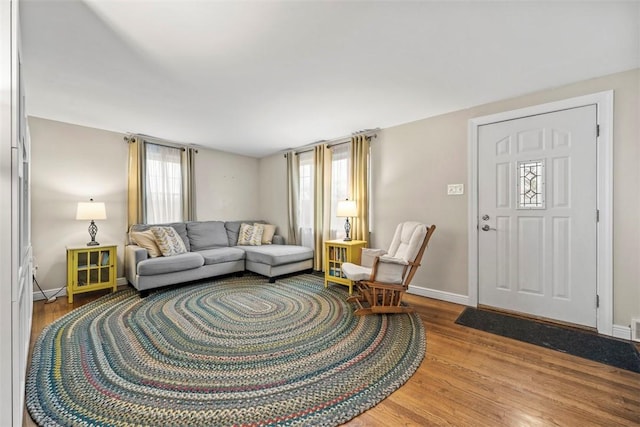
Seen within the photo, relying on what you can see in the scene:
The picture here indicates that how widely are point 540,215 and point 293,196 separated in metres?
3.47

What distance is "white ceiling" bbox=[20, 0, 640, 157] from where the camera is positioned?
1606mm

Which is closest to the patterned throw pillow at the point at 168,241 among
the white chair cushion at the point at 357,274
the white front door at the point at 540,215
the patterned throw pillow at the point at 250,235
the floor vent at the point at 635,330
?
the patterned throw pillow at the point at 250,235

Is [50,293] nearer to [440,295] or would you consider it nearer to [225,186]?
[225,186]

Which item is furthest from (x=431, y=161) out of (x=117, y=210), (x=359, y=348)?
(x=117, y=210)

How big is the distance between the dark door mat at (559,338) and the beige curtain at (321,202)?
7.42 feet

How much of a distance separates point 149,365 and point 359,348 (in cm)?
149

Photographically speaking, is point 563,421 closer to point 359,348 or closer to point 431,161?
point 359,348

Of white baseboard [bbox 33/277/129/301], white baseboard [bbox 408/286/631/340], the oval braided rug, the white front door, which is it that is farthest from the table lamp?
the white front door

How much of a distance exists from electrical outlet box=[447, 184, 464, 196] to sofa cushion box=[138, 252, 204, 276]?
334cm

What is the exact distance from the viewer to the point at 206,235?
446 centimetres

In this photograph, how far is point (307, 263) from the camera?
14.6 ft

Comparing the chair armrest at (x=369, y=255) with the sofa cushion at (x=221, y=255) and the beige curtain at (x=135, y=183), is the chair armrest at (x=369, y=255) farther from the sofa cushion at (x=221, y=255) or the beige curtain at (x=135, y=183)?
the beige curtain at (x=135, y=183)

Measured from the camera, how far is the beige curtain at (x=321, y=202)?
174 inches

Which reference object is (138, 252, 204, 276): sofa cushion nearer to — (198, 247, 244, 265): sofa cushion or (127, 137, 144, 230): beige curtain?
(198, 247, 244, 265): sofa cushion
